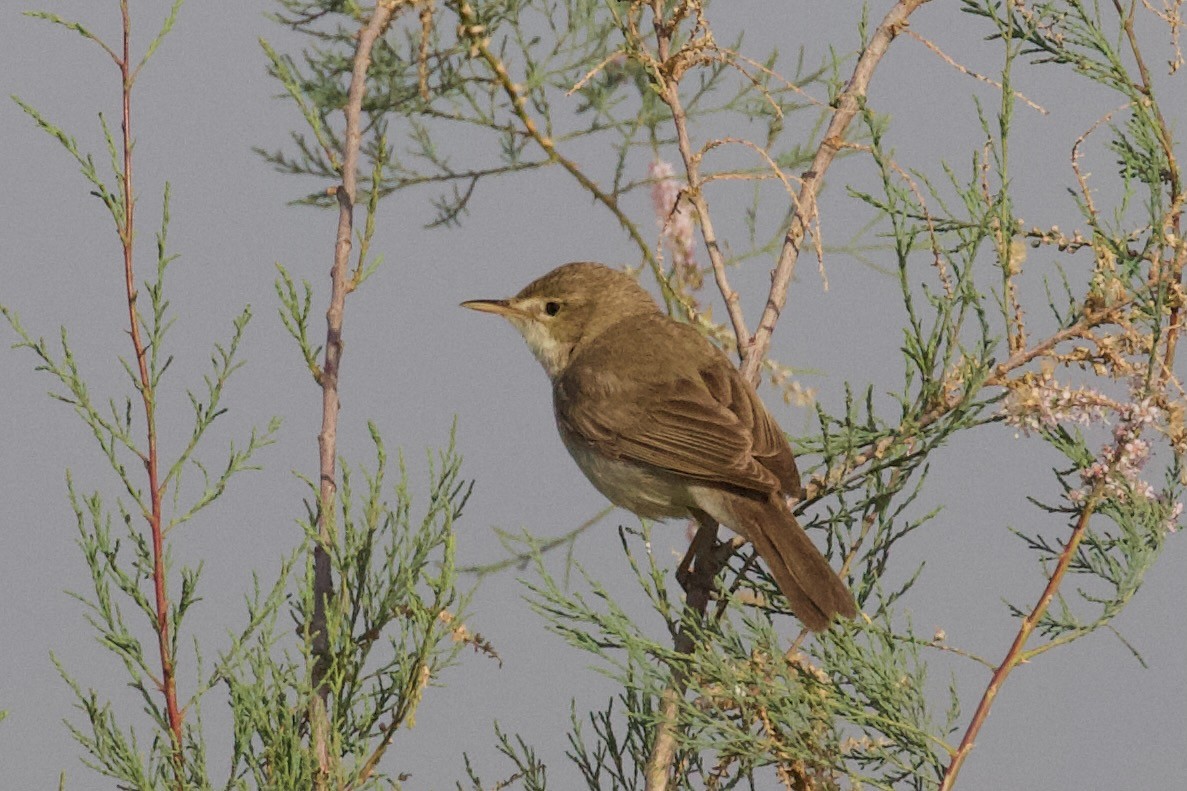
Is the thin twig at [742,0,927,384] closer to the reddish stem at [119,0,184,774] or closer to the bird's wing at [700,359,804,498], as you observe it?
the bird's wing at [700,359,804,498]

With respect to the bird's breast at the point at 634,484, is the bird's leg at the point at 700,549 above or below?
below

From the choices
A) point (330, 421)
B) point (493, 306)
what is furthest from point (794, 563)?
point (493, 306)

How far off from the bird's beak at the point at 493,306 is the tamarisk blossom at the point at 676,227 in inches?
37.0

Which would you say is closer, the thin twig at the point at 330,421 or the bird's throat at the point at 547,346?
the thin twig at the point at 330,421

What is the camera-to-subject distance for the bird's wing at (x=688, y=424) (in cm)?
440

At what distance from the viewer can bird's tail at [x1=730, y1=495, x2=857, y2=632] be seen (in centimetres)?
367

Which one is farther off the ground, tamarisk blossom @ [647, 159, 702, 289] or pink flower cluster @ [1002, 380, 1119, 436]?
tamarisk blossom @ [647, 159, 702, 289]

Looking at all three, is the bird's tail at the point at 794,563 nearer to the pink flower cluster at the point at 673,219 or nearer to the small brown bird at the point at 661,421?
the small brown bird at the point at 661,421

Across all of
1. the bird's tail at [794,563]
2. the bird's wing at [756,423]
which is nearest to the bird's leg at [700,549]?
the bird's tail at [794,563]

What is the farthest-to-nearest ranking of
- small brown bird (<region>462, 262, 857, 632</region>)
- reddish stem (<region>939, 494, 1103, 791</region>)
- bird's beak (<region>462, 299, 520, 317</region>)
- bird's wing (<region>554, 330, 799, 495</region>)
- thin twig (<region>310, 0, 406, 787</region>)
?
bird's beak (<region>462, 299, 520, 317</region>), bird's wing (<region>554, 330, 799, 495</region>), small brown bird (<region>462, 262, 857, 632</region>), thin twig (<region>310, 0, 406, 787</region>), reddish stem (<region>939, 494, 1103, 791</region>)

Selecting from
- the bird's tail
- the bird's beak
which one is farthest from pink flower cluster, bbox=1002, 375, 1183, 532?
the bird's beak

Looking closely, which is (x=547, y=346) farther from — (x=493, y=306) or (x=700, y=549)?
(x=700, y=549)

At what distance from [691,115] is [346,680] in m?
3.17

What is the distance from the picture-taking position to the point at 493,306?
566cm
